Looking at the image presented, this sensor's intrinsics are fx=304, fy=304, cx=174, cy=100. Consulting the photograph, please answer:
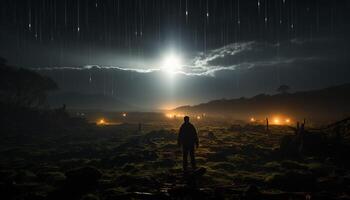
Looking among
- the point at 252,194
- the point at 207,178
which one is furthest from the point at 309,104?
the point at 252,194

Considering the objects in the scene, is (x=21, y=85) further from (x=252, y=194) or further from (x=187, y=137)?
(x=252, y=194)

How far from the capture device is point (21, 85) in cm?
8019

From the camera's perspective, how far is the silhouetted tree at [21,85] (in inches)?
2990

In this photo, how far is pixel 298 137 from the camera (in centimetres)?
2577

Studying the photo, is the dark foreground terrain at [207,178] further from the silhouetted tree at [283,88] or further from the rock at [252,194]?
the silhouetted tree at [283,88]

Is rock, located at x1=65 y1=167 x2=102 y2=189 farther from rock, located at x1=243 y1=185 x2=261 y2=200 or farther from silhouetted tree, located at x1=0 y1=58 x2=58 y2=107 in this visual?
silhouetted tree, located at x1=0 y1=58 x2=58 y2=107

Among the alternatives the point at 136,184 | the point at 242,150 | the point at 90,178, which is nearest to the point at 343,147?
the point at 242,150

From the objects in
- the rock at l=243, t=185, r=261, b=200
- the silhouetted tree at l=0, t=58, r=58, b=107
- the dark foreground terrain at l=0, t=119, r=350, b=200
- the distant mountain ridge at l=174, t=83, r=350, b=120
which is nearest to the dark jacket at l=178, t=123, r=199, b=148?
the dark foreground terrain at l=0, t=119, r=350, b=200

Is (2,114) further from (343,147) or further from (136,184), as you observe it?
(343,147)

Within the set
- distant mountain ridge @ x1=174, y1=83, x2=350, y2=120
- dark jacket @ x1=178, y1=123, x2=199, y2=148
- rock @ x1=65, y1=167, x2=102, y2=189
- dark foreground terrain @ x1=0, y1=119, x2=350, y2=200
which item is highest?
distant mountain ridge @ x1=174, y1=83, x2=350, y2=120

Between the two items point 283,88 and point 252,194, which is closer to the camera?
point 252,194

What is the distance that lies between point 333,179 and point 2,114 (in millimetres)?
62357

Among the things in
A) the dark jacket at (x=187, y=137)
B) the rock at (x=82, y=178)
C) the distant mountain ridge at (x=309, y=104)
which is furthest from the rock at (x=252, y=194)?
the distant mountain ridge at (x=309, y=104)

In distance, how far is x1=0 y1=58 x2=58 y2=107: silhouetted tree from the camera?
7594cm
